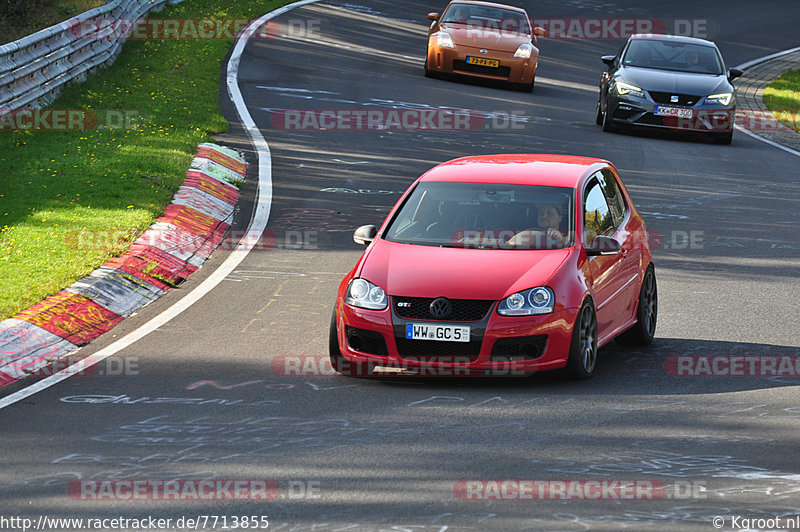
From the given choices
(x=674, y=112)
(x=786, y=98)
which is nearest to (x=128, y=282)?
(x=674, y=112)

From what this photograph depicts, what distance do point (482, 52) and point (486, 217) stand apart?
1622 centimetres

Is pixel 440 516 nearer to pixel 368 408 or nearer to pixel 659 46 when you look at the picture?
pixel 368 408

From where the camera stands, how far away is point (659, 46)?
2389 centimetres

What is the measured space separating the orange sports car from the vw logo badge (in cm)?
1735

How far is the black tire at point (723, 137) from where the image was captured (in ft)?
72.6

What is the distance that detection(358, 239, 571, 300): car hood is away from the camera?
8867 millimetres

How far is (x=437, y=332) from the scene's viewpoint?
345 inches

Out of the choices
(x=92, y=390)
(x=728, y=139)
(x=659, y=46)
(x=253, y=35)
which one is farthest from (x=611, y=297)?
(x=253, y=35)

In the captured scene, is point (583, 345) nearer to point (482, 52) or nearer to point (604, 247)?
point (604, 247)

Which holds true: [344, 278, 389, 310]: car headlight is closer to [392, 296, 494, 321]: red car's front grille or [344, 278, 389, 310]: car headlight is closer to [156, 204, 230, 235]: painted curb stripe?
[392, 296, 494, 321]: red car's front grille

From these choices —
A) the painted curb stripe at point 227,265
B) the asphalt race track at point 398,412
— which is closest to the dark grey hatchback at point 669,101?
the asphalt race track at point 398,412

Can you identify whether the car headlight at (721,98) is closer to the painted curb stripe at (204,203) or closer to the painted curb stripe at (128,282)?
the painted curb stripe at (128,282)

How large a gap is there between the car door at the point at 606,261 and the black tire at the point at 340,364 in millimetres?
1788

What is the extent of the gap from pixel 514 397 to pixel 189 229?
588cm
